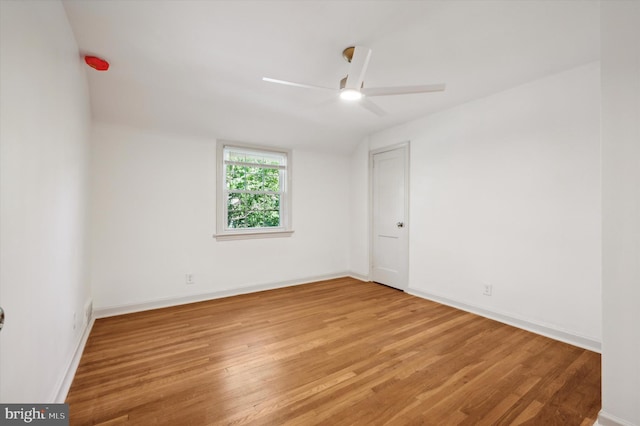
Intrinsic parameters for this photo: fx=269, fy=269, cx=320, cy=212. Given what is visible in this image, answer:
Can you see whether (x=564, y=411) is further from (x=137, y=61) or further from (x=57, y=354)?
(x=137, y=61)

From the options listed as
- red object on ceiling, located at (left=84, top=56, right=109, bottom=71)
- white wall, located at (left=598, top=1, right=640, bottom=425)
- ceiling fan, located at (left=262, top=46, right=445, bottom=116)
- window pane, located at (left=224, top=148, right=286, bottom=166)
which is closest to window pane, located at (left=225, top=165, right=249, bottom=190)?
window pane, located at (left=224, top=148, right=286, bottom=166)

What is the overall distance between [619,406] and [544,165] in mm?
2106

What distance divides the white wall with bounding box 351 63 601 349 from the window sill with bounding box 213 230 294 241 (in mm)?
2131

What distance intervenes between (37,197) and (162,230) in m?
2.25

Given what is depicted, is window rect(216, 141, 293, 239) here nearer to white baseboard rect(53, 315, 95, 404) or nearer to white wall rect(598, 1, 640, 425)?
white baseboard rect(53, 315, 95, 404)

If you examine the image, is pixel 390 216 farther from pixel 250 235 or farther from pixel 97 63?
pixel 97 63

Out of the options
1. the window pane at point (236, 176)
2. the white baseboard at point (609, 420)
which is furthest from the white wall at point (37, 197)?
the white baseboard at point (609, 420)

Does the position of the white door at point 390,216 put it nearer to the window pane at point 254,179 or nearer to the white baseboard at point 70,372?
the window pane at point 254,179

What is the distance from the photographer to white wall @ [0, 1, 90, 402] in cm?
108

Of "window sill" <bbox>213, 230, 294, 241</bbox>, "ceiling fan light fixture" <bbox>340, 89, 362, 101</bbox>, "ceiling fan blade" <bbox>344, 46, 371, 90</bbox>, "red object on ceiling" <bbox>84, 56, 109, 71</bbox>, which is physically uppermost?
"red object on ceiling" <bbox>84, 56, 109, 71</bbox>

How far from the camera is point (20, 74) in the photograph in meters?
1.17

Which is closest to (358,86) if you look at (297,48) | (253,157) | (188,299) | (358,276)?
(297,48)

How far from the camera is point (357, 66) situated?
2.00m

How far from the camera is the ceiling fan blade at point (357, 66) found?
6.06 feet
